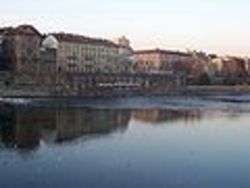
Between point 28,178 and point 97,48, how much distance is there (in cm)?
8800

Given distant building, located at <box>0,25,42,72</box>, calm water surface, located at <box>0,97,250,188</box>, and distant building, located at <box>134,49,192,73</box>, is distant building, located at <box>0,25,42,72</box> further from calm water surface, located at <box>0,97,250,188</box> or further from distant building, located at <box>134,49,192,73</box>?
calm water surface, located at <box>0,97,250,188</box>

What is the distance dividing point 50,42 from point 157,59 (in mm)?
42093

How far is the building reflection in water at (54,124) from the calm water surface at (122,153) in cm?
4

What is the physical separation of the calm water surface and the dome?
56.5m

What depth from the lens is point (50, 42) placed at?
91250 mm

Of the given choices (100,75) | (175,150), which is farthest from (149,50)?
(175,150)

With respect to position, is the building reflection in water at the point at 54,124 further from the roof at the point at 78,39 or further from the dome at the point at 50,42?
the roof at the point at 78,39

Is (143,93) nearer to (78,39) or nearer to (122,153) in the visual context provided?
(78,39)

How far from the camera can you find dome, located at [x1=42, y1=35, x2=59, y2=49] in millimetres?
89350

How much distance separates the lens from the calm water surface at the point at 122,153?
15.7m

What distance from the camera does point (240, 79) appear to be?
376ft

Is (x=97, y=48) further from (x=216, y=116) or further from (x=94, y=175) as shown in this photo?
(x=94, y=175)

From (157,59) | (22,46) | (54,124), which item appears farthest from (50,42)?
(54,124)

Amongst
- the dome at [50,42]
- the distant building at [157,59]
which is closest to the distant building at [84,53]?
the dome at [50,42]
